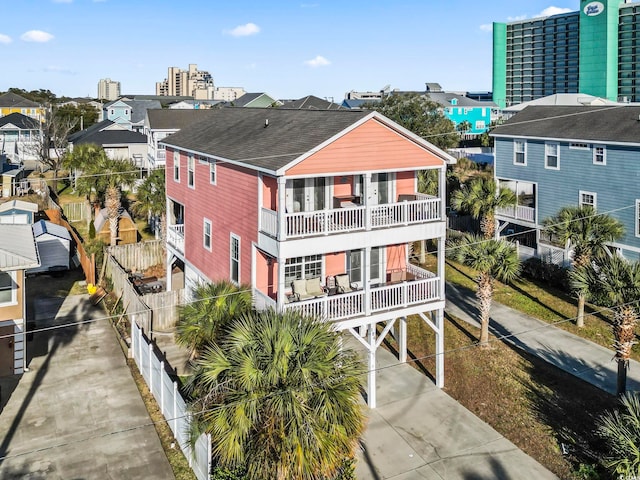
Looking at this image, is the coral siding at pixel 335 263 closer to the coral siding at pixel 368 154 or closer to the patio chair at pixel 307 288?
the patio chair at pixel 307 288

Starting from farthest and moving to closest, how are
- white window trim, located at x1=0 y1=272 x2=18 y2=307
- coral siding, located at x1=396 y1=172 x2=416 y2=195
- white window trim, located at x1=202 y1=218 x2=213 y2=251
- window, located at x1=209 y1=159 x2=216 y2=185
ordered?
white window trim, located at x1=202 y1=218 x2=213 y2=251, window, located at x1=209 y1=159 x2=216 y2=185, coral siding, located at x1=396 y1=172 x2=416 y2=195, white window trim, located at x1=0 y1=272 x2=18 y2=307

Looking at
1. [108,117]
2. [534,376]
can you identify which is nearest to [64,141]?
[108,117]

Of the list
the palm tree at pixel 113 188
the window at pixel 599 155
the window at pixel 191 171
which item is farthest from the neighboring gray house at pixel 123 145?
the window at pixel 599 155

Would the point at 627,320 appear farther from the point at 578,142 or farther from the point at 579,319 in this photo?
the point at 578,142

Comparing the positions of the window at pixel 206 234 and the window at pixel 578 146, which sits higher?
the window at pixel 578 146

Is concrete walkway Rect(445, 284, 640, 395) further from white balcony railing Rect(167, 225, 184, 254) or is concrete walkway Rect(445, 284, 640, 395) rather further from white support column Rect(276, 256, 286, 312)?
white balcony railing Rect(167, 225, 184, 254)

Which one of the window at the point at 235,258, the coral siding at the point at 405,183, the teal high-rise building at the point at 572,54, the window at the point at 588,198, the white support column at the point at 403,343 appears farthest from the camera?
A: the teal high-rise building at the point at 572,54

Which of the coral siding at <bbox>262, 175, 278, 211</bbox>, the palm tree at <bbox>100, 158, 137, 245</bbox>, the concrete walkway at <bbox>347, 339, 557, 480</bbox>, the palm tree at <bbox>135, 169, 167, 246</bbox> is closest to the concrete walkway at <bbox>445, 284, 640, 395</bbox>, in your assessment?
the concrete walkway at <bbox>347, 339, 557, 480</bbox>
